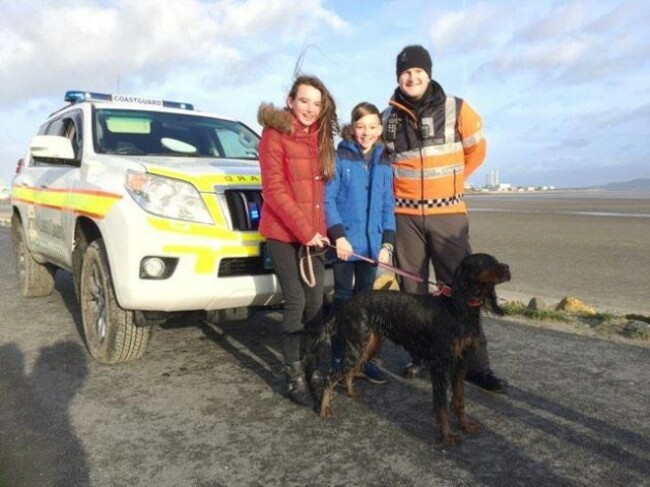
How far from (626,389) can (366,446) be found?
1.90 meters

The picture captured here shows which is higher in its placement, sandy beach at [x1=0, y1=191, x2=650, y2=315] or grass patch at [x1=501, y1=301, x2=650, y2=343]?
grass patch at [x1=501, y1=301, x2=650, y2=343]

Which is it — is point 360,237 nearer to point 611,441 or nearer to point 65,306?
point 611,441

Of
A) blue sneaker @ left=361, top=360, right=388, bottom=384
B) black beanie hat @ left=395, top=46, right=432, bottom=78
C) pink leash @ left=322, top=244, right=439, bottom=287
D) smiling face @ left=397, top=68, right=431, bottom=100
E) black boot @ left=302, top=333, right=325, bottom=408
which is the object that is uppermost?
black beanie hat @ left=395, top=46, right=432, bottom=78

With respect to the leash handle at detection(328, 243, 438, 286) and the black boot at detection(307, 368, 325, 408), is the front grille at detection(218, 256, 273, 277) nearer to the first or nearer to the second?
the leash handle at detection(328, 243, 438, 286)

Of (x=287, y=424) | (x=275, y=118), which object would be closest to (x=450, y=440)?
(x=287, y=424)

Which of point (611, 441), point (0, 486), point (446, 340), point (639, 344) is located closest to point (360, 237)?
point (446, 340)

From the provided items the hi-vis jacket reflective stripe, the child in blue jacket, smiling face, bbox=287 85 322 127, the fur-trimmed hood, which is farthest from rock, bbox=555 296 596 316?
the fur-trimmed hood

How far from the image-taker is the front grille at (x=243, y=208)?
3881mm

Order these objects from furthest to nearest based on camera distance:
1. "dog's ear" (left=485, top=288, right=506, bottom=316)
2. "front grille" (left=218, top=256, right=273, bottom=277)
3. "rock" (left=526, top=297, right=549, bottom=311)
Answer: "rock" (left=526, top=297, right=549, bottom=311)
"front grille" (left=218, top=256, right=273, bottom=277)
"dog's ear" (left=485, top=288, right=506, bottom=316)

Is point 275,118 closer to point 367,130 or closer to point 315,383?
point 367,130

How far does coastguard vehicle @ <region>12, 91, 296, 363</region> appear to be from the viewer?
3.65 meters

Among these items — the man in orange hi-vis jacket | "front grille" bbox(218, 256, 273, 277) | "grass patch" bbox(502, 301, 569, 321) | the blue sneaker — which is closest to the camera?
the man in orange hi-vis jacket

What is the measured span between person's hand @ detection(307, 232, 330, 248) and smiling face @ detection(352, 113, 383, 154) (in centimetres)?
68

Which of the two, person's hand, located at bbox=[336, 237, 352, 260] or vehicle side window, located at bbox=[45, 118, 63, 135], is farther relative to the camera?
vehicle side window, located at bbox=[45, 118, 63, 135]
